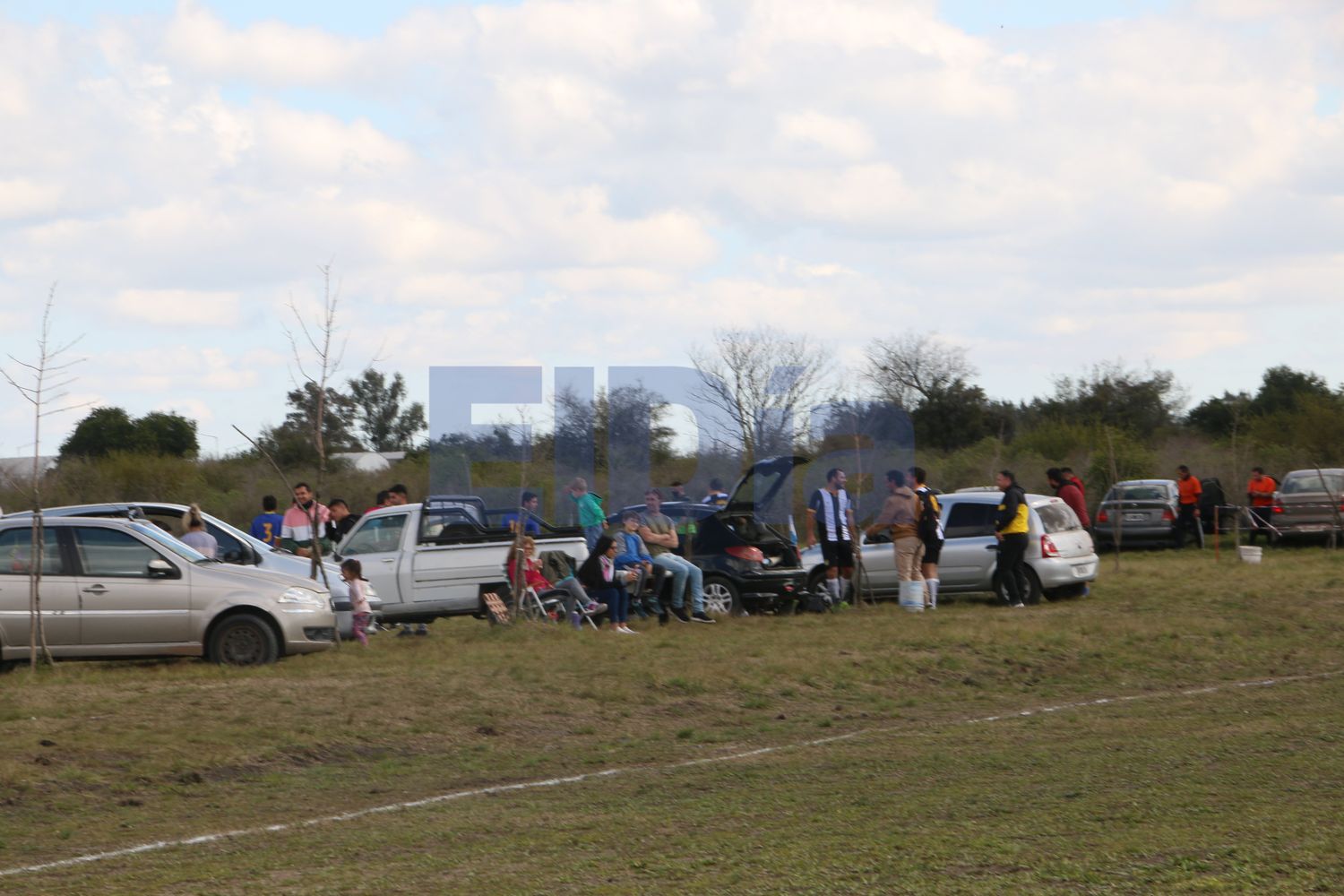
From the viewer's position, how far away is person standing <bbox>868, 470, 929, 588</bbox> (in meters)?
19.0

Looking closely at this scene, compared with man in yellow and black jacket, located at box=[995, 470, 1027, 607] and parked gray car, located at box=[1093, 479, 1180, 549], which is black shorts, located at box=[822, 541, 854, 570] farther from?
parked gray car, located at box=[1093, 479, 1180, 549]

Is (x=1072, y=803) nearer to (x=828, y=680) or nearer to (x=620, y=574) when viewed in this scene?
(x=828, y=680)

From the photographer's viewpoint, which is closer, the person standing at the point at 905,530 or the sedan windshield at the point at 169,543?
the sedan windshield at the point at 169,543

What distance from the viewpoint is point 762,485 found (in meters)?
20.2

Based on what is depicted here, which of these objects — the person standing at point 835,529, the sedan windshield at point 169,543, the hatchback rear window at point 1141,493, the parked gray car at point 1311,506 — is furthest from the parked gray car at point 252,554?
the parked gray car at point 1311,506

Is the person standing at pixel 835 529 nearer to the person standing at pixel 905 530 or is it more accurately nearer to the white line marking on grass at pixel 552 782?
the person standing at pixel 905 530

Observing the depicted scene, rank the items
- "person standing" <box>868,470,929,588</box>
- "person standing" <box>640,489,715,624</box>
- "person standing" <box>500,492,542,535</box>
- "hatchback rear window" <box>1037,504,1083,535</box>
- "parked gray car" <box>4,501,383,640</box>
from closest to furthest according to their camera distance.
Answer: "parked gray car" <box>4,501,383,640</box> < "person standing" <box>500,492,542,535</box> < "person standing" <box>640,489,715,624</box> < "person standing" <box>868,470,929,588</box> < "hatchback rear window" <box>1037,504,1083,535</box>

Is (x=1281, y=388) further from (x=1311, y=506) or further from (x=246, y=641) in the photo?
(x=246, y=641)

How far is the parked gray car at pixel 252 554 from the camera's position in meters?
16.6

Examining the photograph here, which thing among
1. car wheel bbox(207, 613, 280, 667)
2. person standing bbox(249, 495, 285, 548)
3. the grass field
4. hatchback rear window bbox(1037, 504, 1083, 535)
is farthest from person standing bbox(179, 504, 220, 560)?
hatchback rear window bbox(1037, 504, 1083, 535)

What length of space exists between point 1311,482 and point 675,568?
18086 mm

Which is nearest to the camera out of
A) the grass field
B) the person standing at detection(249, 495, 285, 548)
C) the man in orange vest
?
the grass field

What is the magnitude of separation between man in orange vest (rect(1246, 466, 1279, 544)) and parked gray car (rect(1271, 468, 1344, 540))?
487mm

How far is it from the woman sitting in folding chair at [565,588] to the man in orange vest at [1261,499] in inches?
731
